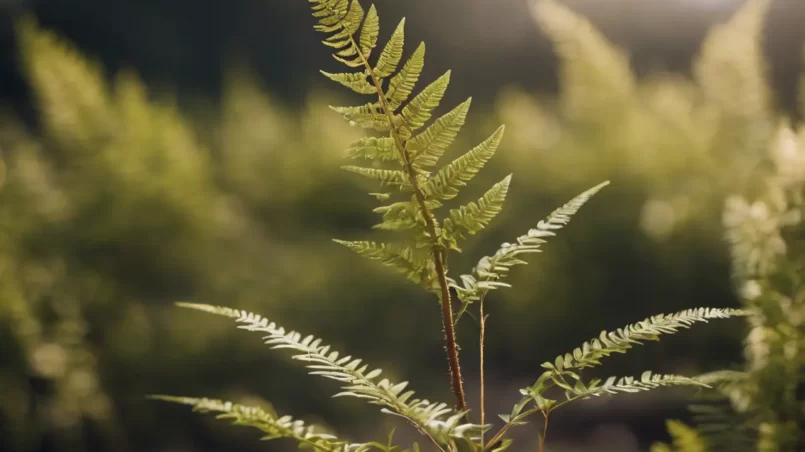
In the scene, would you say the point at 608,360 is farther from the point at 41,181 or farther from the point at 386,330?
the point at 41,181

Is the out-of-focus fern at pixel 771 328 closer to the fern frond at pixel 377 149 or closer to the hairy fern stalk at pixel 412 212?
the hairy fern stalk at pixel 412 212

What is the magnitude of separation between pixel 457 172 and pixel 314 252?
1498 mm

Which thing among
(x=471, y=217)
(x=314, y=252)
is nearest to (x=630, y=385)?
(x=471, y=217)

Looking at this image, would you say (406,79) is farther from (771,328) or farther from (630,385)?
(771,328)

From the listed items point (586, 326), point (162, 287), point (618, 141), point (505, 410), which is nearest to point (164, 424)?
point (162, 287)

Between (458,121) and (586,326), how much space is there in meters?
1.37

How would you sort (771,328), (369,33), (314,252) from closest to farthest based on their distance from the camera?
(369,33)
(771,328)
(314,252)

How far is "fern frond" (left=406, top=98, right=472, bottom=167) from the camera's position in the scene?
0.37 meters

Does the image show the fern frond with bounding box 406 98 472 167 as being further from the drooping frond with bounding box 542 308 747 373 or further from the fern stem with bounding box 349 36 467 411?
the drooping frond with bounding box 542 308 747 373

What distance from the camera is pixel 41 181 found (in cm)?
176

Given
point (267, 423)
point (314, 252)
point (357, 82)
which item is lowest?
point (267, 423)

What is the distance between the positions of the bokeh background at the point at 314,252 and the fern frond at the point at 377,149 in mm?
1112

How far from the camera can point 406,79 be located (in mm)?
367

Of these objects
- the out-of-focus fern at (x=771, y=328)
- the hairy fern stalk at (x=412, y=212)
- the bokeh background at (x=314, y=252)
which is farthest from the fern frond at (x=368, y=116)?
the bokeh background at (x=314, y=252)
